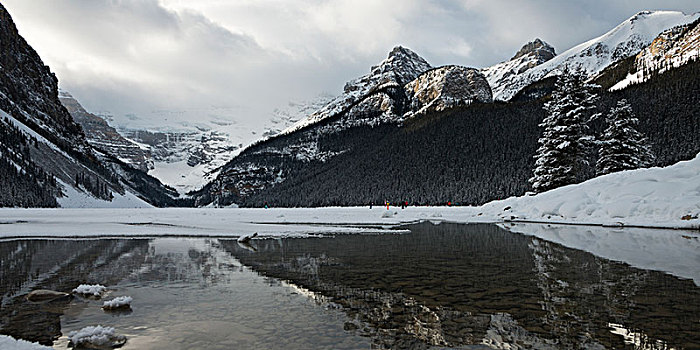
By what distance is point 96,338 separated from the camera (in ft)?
17.6

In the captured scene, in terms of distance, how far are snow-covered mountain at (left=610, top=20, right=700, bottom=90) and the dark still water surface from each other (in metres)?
161

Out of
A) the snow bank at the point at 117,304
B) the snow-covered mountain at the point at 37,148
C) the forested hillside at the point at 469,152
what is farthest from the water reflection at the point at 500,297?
the snow-covered mountain at the point at 37,148

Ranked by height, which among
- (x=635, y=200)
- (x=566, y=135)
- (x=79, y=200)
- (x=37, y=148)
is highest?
(x=37, y=148)

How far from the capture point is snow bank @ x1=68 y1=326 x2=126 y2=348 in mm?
5324

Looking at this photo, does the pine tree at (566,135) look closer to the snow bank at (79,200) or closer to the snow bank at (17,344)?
the snow bank at (17,344)

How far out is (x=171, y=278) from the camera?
1030 cm

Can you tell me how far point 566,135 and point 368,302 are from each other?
35.5m

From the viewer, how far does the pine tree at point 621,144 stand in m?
37.9

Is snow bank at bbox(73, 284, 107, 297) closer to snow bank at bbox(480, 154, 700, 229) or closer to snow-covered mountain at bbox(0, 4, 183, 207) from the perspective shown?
snow bank at bbox(480, 154, 700, 229)

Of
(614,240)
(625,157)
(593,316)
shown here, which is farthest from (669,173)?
(593,316)

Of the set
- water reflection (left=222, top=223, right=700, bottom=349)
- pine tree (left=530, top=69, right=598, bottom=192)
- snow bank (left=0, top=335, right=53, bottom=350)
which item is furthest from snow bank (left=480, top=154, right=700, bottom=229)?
snow bank (left=0, top=335, right=53, bottom=350)

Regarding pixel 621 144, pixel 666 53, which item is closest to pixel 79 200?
pixel 621 144

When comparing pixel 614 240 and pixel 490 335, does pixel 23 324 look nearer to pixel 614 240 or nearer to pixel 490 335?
pixel 490 335

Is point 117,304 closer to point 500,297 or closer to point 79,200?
point 500,297
